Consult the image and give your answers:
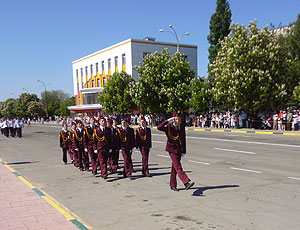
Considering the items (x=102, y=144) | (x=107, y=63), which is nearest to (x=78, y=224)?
(x=102, y=144)

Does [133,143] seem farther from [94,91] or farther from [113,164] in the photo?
[94,91]

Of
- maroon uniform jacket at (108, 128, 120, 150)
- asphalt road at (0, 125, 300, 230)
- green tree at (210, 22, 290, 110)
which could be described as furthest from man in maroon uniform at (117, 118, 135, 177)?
green tree at (210, 22, 290, 110)

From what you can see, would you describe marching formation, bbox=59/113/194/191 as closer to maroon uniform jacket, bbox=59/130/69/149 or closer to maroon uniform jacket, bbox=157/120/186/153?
maroon uniform jacket, bbox=157/120/186/153

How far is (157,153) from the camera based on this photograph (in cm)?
1384

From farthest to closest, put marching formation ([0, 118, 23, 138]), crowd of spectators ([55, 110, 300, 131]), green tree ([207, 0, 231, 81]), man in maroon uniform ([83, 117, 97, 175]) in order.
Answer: green tree ([207, 0, 231, 81]) → marching formation ([0, 118, 23, 138]) → crowd of spectators ([55, 110, 300, 131]) → man in maroon uniform ([83, 117, 97, 175])

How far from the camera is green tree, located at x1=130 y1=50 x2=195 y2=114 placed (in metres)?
32.6

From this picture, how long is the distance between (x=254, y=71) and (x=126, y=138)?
18197 mm

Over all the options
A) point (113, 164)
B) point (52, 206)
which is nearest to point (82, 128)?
point (113, 164)

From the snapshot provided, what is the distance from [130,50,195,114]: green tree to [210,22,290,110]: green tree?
7.08 meters

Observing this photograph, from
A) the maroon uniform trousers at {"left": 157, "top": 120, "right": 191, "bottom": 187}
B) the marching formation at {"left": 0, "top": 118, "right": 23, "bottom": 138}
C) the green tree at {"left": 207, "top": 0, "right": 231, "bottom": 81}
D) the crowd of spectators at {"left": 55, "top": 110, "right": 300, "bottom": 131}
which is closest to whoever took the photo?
the maroon uniform trousers at {"left": 157, "top": 120, "right": 191, "bottom": 187}

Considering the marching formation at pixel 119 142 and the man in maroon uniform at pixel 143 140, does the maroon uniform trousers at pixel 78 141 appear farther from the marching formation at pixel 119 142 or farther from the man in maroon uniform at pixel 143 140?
the man in maroon uniform at pixel 143 140

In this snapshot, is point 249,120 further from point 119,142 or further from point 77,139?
point 119,142

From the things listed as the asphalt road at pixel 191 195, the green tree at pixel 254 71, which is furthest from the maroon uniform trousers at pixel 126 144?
the green tree at pixel 254 71

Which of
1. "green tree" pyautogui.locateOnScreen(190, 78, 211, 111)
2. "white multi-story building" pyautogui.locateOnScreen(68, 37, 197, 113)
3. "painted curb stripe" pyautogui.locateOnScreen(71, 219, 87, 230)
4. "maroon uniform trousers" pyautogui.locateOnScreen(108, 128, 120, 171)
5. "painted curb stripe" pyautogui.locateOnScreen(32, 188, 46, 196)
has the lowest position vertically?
"painted curb stripe" pyautogui.locateOnScreen(71, 219, 87, 230)
